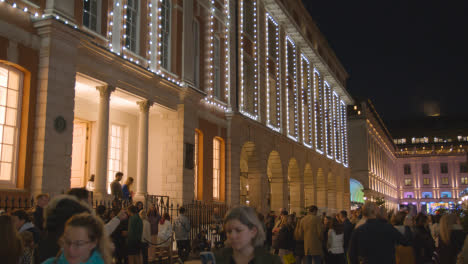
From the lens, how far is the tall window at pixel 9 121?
1212 centimetres

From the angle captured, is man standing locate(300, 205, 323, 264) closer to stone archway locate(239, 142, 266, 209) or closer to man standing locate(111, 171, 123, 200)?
man standing locate(111, 171, 123, 200)

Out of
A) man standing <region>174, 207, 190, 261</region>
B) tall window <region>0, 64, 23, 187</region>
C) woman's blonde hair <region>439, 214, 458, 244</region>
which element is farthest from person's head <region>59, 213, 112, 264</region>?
man standing <region>174, 207, 190, 261</region>

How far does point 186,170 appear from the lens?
63.2 ft

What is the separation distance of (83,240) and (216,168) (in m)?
19.6

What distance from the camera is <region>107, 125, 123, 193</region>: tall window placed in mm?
19312

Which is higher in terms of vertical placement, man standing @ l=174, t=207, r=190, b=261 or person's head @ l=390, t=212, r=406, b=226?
person's head @ l=390, t=212, r=406, b=226

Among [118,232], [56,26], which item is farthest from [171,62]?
[118,232]

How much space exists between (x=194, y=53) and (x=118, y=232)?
11654 millimetres

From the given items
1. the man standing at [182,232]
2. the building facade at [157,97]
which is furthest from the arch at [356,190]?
the man standing at [182,232]

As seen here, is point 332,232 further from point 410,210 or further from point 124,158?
point 124,158

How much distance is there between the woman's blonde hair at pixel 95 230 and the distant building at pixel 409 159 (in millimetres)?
63243

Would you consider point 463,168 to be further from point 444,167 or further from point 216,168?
point 216,168

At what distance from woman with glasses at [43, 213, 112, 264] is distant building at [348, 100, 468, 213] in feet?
208

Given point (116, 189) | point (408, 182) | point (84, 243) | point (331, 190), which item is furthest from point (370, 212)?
point (408, 182)
